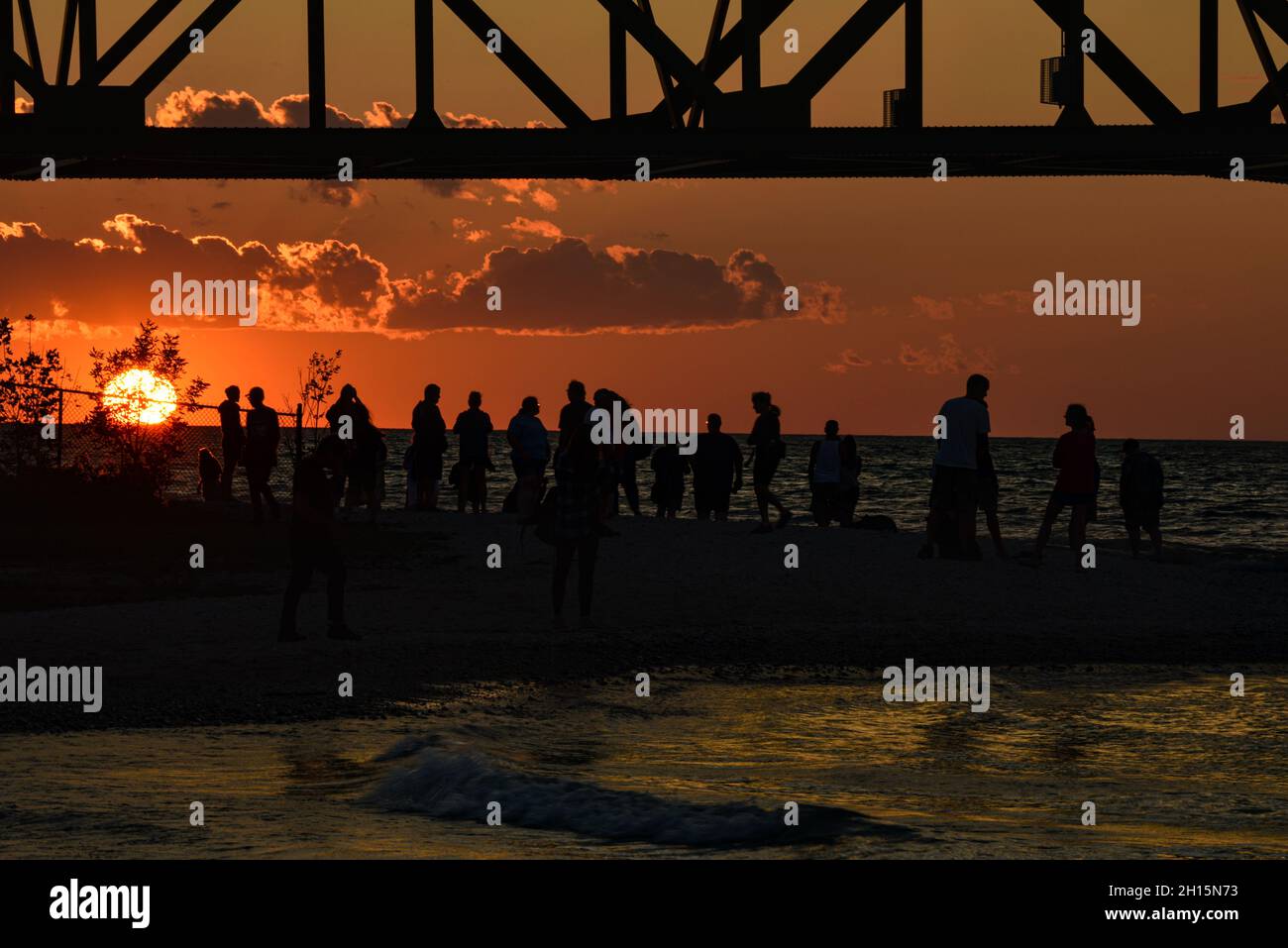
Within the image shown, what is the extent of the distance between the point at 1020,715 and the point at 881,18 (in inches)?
230

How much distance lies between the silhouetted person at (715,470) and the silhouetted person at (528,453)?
3.96 metres

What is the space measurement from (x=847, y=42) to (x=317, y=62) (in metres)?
4.36

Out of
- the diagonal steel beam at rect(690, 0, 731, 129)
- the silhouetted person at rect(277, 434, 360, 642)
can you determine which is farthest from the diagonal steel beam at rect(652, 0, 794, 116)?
the silhouetted person at rect(277, 434, 360, 642)

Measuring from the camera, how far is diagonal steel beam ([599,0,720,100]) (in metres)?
13.9

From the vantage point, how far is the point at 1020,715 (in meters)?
11.5

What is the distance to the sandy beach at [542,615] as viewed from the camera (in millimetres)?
12578

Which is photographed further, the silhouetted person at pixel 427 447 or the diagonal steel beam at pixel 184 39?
the silhouetted person at pixel 427 447

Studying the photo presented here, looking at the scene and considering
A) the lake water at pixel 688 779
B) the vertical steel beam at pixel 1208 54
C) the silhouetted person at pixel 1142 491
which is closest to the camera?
the lake water at pixel 688 779

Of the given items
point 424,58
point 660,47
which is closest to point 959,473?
point 660,47

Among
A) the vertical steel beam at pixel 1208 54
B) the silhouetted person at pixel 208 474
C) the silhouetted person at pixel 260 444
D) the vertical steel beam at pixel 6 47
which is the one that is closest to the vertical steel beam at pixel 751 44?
the vertical steel beam at pixel 1208 54

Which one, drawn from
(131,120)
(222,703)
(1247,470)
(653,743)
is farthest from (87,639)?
(1247,470)

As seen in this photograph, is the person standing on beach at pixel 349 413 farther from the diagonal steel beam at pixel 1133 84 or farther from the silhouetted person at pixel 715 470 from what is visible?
the diagonal steel beam at pixel 1133 84

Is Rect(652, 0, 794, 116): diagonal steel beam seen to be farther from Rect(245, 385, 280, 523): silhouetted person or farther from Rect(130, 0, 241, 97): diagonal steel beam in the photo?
Rect(245, 385, 280, 523): silhouetted person

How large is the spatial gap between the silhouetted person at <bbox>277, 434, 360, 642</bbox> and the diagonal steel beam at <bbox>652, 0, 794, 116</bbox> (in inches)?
159
